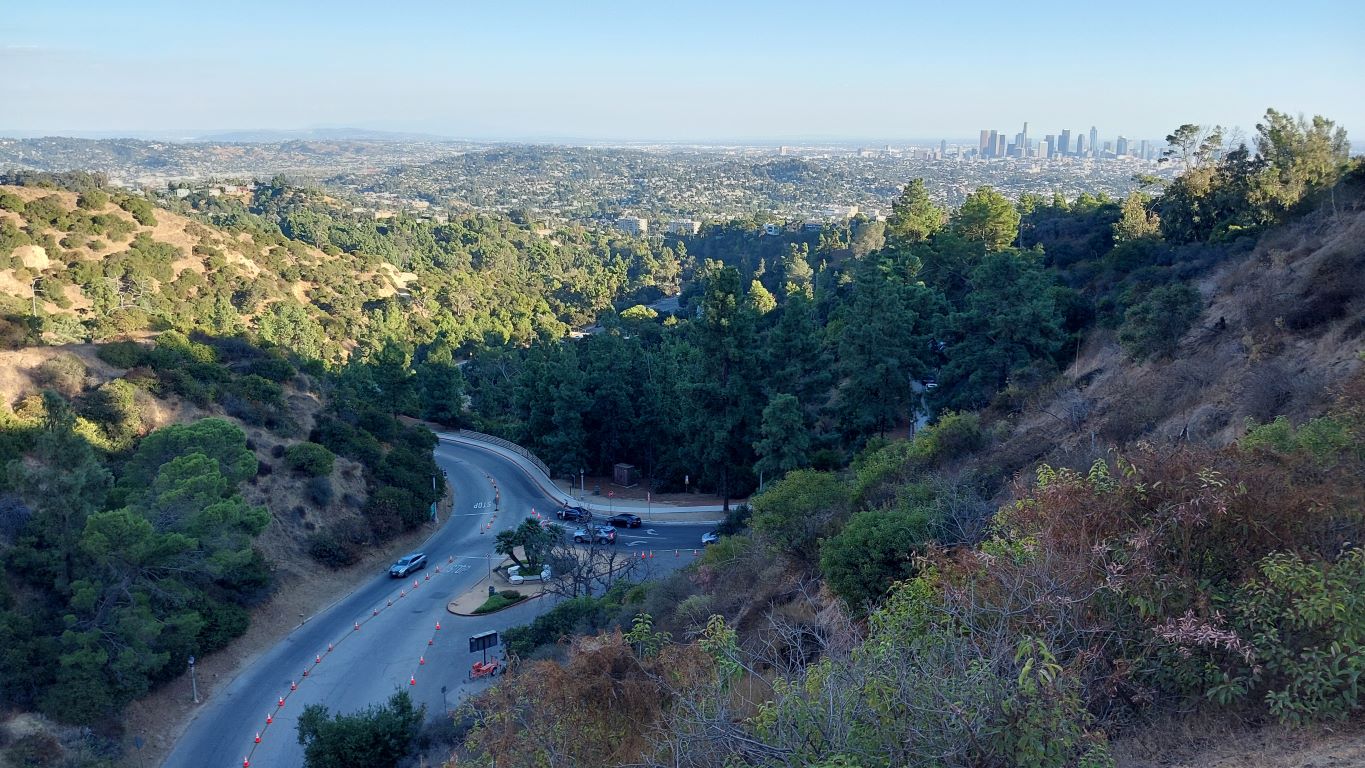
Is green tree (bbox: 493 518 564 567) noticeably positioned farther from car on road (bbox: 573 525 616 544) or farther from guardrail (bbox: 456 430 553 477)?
guardrail (bbox: 456 430 553 477)

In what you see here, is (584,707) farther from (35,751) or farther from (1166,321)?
(1166,321)

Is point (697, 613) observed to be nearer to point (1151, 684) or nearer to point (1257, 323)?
point (1151, 684)

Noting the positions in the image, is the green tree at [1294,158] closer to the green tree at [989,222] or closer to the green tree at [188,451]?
the green tree at [989,222]

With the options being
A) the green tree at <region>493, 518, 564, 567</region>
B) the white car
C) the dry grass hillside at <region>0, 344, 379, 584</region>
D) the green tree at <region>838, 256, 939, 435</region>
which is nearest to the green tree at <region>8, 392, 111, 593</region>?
the dry grass hillside at <region>0, 344, 379, 584</region>

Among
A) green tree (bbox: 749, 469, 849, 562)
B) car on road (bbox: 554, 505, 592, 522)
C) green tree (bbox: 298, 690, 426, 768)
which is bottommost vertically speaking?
car on road (bbox: 554, 505, 592, 522)

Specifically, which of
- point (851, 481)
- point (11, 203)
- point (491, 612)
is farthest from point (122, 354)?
point (11, 203)

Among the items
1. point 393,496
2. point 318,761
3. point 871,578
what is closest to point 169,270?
point 393,496

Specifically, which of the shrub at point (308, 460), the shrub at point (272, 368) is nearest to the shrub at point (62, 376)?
the shrub at point (308, 460)
